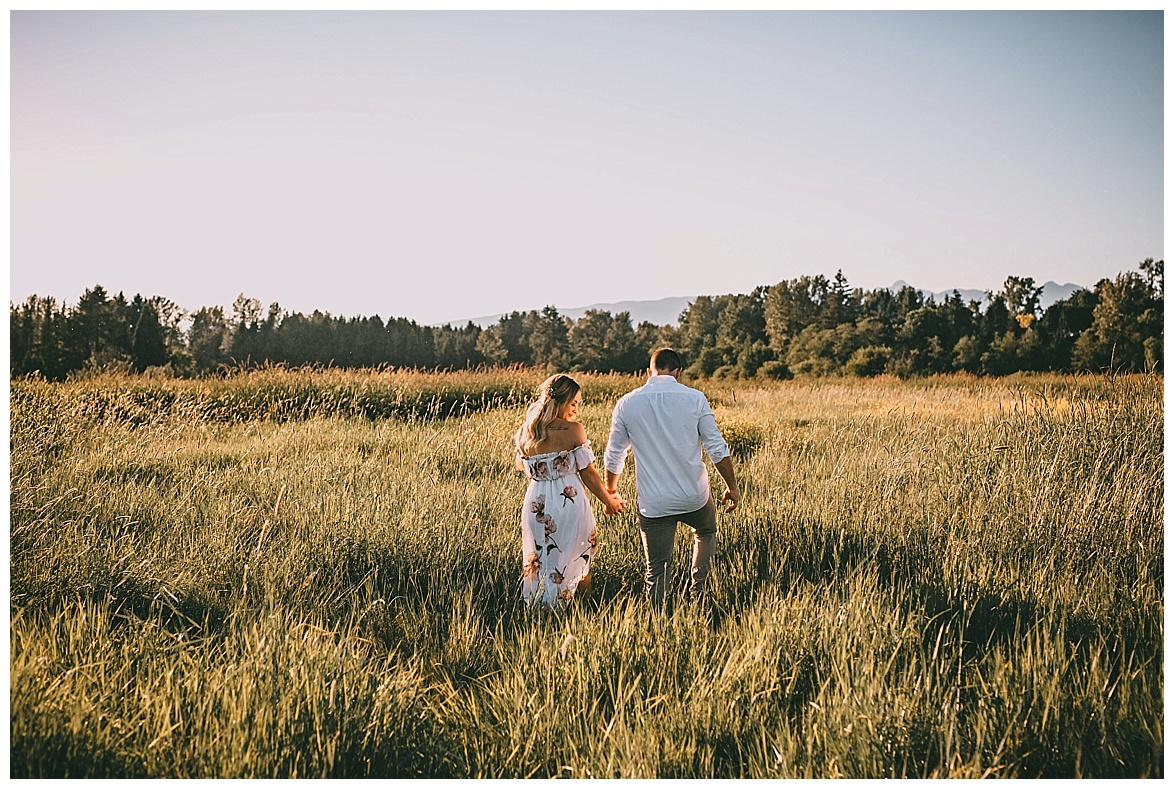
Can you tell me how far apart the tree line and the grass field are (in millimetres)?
3976

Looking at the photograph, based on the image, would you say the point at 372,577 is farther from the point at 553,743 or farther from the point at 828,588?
the point at 828,588

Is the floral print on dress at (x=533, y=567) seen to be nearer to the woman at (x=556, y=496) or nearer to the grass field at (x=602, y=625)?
the woman at (x=556, y=496)

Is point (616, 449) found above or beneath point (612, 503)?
above

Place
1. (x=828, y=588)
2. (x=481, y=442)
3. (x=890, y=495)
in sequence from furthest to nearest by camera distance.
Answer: (x=481, y=442) → (x=890, y=495) → (x=828, y=588)

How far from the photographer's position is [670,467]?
12.1 feet

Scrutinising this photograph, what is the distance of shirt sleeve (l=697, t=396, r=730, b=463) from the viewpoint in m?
3.67

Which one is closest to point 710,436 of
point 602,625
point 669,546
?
point 669,546

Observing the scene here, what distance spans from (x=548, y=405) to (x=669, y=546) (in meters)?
1.00

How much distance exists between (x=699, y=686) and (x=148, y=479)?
17.6 ft

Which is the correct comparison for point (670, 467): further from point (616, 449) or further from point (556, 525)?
point (556, 525)

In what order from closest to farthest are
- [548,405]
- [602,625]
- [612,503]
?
[602,625]
[548,405]
[612,503]

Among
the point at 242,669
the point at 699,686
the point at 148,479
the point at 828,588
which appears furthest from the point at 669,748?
the point at 148,479

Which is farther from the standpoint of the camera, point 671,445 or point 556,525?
point 556,525

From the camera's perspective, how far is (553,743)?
2.52 meters
